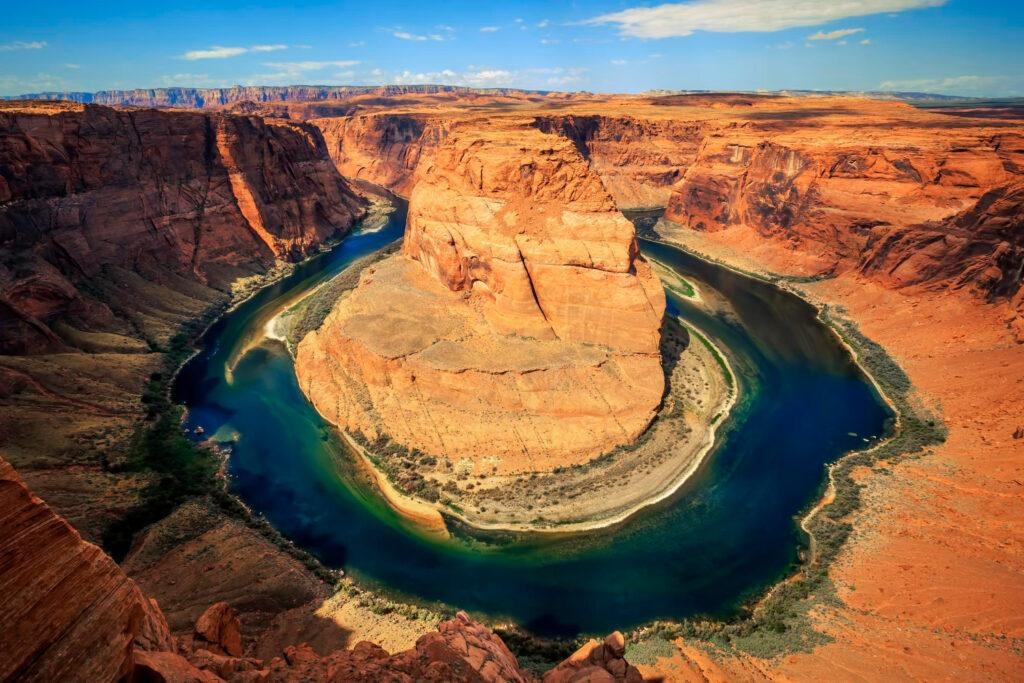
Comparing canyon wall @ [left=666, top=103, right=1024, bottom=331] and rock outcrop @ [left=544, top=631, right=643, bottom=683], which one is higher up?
canyon wall @ [left=666, top=103, right=1024, bottom=331]

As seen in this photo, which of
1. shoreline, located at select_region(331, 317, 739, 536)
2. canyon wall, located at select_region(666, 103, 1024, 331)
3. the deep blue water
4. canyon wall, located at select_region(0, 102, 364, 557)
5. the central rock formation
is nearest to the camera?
the deep blue water

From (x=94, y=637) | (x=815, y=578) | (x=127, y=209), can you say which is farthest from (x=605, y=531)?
(x=127, y=209)

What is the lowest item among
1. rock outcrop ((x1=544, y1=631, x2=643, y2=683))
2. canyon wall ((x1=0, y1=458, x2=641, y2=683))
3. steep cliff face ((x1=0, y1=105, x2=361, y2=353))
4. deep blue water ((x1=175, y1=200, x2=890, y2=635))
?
deep blue water ((x1=175, y1=200, x2=890, y2=635))

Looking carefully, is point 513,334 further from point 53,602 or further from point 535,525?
point 53,602

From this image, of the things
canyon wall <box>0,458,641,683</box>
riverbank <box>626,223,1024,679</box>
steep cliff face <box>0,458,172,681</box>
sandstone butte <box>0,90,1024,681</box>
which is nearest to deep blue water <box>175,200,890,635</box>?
riverbank <box>626,223,1024,679</box>

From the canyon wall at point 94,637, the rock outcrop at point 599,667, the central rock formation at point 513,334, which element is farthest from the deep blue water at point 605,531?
the canyon wall at point 94,637

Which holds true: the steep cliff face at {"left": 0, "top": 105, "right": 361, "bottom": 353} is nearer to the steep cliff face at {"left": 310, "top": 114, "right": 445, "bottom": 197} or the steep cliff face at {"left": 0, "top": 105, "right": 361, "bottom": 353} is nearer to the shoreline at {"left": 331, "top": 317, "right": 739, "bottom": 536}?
the shoreline at {"left": 331, "top": 317, "right": 739, "bottom": 536}
